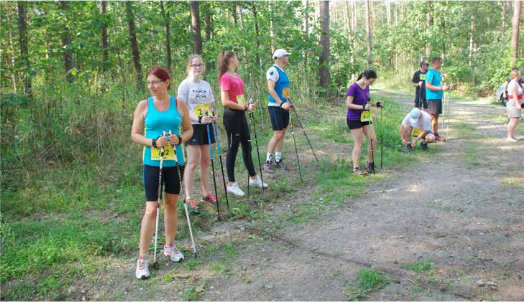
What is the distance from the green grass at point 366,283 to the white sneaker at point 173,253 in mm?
1707

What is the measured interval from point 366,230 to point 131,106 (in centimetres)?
579

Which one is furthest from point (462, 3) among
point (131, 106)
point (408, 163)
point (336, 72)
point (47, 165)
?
point (47, 165)

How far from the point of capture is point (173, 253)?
4.09 meters

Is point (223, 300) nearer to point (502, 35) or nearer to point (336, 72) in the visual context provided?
point (336, 72)

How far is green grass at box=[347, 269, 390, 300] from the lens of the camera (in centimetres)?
334

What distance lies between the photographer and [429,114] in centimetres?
918

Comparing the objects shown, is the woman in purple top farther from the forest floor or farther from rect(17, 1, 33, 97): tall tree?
rect(17, 1, 33, 97): tall tree

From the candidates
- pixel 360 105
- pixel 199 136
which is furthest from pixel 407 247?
pixel 360 105

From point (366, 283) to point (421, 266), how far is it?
2.07 feet

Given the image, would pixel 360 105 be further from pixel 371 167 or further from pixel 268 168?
pixel 268 168

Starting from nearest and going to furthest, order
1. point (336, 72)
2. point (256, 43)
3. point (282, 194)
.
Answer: point (282, 194)
point (256, 43)
point (336, 72)

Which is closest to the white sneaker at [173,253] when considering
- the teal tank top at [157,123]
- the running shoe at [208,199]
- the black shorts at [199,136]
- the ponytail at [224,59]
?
the teal tank top at [157,123]

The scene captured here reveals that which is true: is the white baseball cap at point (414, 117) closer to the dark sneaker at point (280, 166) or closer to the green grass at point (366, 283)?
the dark sneaker at point (280, 166)

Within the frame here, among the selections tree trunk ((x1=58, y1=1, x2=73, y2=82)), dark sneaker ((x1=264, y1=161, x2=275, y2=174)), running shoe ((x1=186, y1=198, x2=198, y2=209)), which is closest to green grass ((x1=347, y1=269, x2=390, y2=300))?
running shoe ((x1=186, y1=198, x2=198, y2=209))
